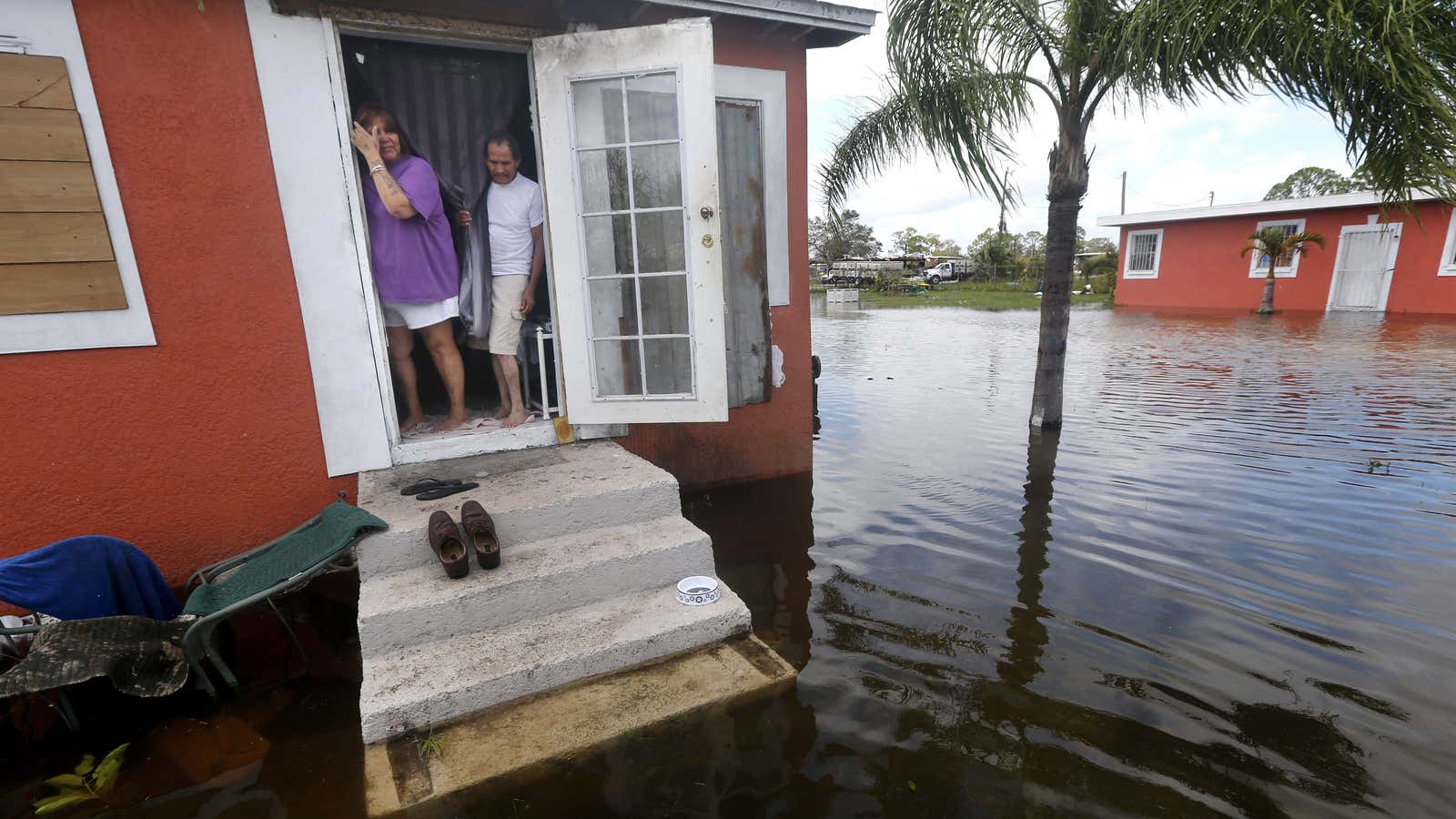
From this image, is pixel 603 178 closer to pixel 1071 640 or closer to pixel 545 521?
pixel 545 521

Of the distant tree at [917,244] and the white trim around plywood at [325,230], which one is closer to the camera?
the white trim around plywood at [325,230]

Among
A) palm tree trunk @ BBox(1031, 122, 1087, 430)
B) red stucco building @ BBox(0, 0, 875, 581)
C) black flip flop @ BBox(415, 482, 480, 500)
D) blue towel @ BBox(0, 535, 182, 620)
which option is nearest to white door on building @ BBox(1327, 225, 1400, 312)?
palm tree trunk @ BBox(1031, 122, 1087, 430)

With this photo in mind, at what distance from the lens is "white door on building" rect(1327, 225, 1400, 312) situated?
46.1ft

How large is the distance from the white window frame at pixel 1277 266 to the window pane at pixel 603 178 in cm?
Result: 1876

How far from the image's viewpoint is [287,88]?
2.87 m

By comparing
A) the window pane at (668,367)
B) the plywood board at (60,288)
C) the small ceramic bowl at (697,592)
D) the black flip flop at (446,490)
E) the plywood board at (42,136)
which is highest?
the plywood board at (42,136)

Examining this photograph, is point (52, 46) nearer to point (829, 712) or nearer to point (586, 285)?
point (586, 285)

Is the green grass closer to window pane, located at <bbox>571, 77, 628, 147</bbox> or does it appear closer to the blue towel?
window pane, located at <bbox>571, 77, 628, 147</bbox>

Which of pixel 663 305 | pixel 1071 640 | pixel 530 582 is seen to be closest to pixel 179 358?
pixel 530 582

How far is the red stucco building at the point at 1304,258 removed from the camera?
44.5ft

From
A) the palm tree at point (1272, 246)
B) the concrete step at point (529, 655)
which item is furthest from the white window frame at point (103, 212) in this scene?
the palm tree at point (1272, 246)

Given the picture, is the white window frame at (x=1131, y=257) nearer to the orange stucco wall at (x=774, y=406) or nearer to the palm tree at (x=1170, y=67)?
the palm tree at (x=1170, y=67)

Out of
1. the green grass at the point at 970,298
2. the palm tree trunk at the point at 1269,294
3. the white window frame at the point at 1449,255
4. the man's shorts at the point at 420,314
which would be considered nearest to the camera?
the man's shorts at the point at 420,314

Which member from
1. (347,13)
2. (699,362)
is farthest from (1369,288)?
(347,13)
